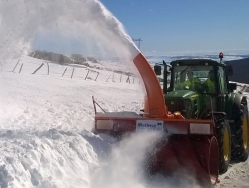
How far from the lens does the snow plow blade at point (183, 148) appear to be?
675 centimetres

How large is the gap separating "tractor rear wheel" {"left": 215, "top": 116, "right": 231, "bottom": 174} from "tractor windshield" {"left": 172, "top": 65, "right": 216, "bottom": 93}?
1123 millimetres

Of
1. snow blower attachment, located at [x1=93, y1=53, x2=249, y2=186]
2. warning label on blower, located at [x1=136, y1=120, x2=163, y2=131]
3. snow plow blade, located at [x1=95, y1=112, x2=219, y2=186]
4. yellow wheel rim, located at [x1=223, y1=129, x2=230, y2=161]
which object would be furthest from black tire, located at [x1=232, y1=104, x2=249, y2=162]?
warning label on blower, located at [x1=136, y1=120, x2=163, y2=131]

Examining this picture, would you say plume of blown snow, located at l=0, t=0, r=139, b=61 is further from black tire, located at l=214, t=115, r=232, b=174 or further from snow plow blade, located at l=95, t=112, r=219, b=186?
black tire, located at l=214, t=115, r=232, b=174

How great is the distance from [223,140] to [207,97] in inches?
53.7

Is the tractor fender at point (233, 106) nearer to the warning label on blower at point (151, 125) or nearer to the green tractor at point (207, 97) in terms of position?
the green tractor at point (207, 97)

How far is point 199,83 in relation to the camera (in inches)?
346

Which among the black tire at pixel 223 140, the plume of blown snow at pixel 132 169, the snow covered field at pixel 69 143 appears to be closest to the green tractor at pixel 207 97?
the black tire at pixel 223 140

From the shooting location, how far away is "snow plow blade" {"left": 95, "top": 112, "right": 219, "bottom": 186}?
22.1ft

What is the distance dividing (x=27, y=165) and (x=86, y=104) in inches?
431

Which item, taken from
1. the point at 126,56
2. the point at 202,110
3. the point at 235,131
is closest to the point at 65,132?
the point at 126,56

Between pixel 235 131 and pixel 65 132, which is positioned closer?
pixel 65 132

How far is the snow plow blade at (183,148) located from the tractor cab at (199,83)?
3.62ft

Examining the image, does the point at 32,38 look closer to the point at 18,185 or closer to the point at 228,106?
the point at 18,185

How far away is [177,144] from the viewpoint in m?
6.91
